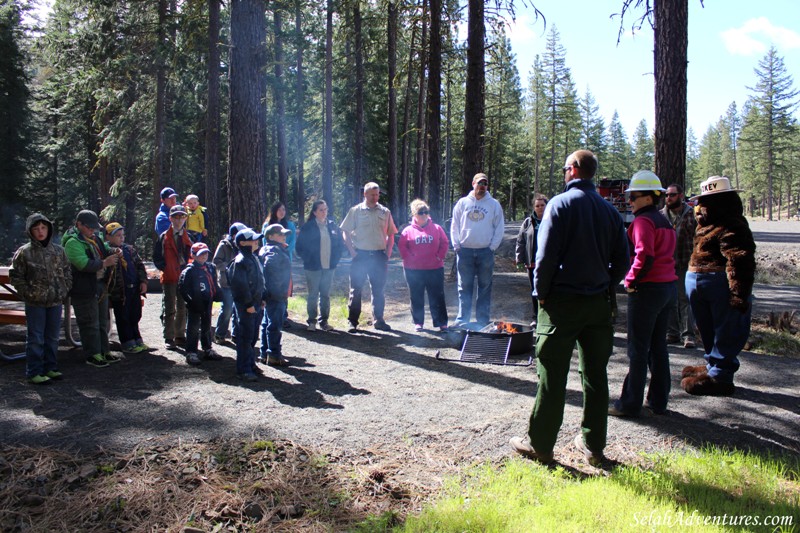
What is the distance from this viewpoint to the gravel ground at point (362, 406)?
4625 mm

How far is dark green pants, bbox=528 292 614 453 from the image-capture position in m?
4.03

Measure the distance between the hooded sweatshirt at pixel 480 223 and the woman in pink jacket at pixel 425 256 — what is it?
342mm

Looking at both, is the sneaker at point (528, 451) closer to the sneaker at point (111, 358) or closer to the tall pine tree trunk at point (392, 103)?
the sneaker at point (111, 358)

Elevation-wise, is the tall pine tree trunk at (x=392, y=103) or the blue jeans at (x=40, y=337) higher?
the tall pine tree trunk at (x=392, y=103)

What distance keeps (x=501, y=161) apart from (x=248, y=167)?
159ft

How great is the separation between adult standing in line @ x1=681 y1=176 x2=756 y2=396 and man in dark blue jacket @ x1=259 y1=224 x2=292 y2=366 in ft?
15.5

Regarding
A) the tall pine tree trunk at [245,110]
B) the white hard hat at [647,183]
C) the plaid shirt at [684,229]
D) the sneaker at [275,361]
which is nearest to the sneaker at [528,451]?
the white hard hat at [647,183]

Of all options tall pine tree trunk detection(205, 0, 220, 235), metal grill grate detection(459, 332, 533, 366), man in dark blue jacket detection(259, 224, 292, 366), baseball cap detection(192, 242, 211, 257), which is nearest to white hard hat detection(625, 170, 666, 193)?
metal grill grate detection(459, 332, 533, 366)

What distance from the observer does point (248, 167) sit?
983 centimetres

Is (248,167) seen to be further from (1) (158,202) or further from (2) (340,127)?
(2) (340,127)

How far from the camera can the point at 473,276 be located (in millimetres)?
8977

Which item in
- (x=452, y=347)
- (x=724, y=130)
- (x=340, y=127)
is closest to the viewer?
(x=452, y=347)

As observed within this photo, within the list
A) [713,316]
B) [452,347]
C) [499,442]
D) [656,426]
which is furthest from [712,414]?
[452,347]

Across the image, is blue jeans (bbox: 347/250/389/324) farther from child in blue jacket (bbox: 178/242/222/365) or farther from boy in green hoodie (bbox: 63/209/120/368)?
boy in green hoodie (bbox: 63/209/120/368)
